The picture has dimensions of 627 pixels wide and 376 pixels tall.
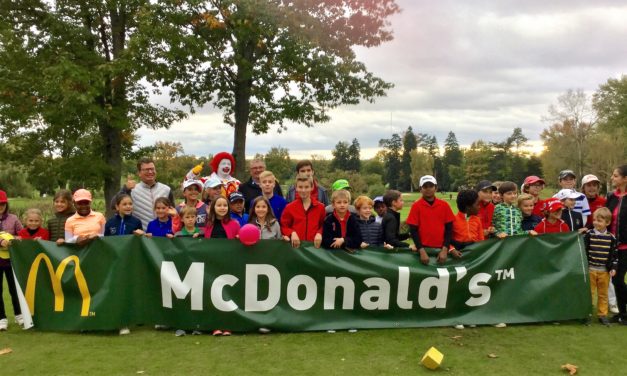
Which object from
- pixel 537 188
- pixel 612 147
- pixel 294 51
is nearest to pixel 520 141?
pixel 612 147

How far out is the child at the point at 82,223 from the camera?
5383 mm

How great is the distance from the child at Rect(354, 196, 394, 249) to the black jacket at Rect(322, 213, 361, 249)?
1.77 ft

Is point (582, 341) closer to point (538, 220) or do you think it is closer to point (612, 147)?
point (538, 220)

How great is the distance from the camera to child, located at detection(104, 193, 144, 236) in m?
5.63

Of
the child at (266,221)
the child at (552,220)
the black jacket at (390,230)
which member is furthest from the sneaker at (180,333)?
the child at (552,220)

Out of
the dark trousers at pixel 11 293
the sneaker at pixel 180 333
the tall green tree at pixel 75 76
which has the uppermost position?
the tall green tree at pixel 75 76

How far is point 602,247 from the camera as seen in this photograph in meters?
5.79

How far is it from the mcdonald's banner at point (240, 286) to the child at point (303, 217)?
0.20 meters

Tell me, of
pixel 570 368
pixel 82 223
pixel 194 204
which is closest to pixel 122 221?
pixel 82 223

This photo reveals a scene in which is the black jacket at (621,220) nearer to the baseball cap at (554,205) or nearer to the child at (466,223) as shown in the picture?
the baseball cap at (554,205)

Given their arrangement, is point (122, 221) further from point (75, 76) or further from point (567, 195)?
point (75, 76)

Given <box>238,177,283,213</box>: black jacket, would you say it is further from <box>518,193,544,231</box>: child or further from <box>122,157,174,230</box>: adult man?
<box>518,193,544,231</box>: child

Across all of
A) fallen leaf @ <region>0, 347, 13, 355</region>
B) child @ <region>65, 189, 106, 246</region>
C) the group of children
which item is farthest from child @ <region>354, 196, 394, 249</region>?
fallen leaf @ <region>0, 347, 13, 355</region>

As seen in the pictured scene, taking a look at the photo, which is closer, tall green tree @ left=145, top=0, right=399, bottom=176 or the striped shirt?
the striped shirt
